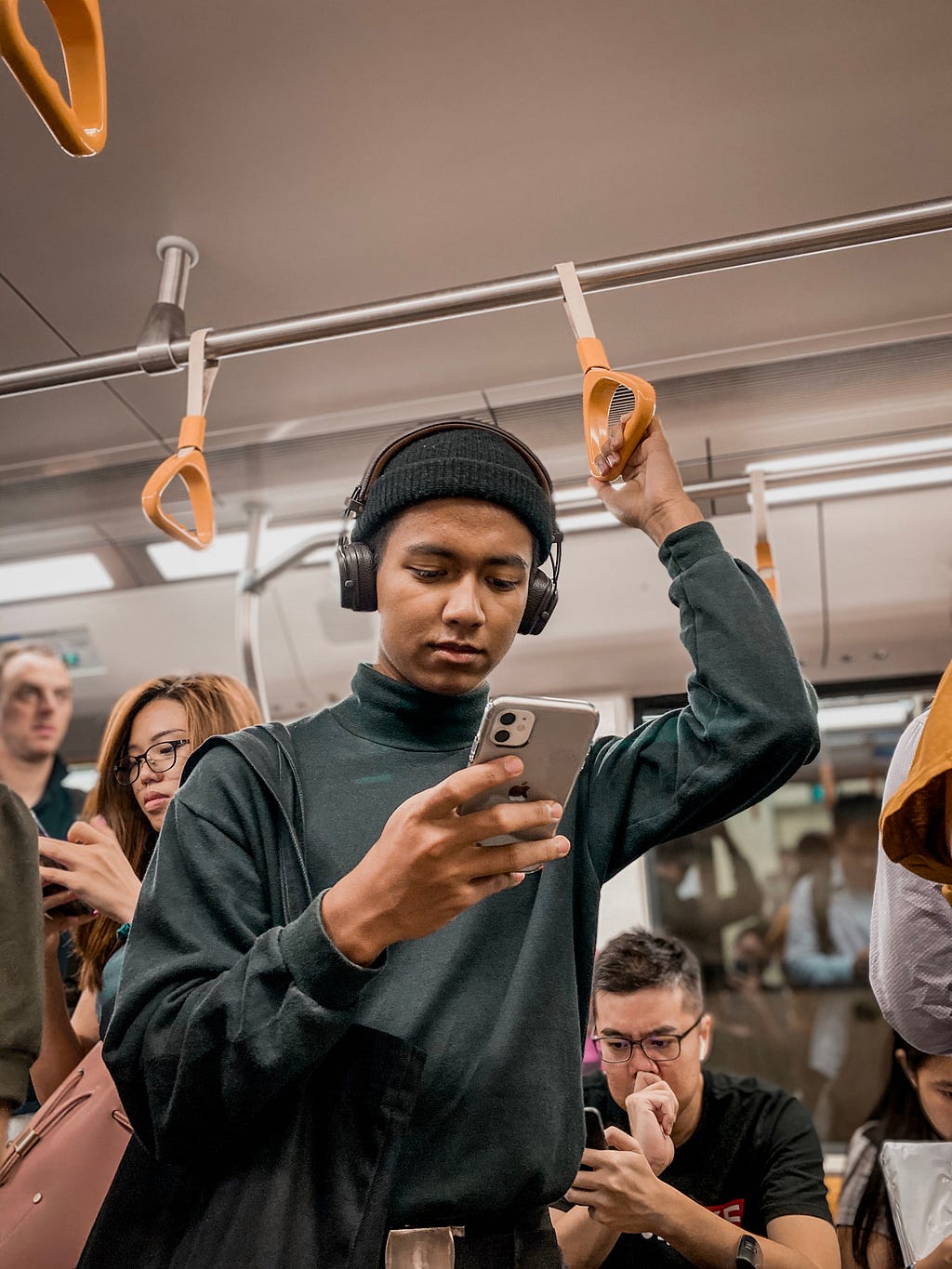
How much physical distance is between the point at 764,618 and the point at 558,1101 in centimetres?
59

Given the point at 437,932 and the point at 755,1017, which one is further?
the point at 755,1017

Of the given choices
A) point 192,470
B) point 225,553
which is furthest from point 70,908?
point 225,553

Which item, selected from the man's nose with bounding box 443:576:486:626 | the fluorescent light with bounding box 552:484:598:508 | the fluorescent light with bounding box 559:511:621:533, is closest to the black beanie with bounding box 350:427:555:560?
the man's nose with bounding box 443:576:486:626

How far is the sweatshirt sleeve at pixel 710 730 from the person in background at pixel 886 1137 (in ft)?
4.80

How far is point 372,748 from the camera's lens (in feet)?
4.49

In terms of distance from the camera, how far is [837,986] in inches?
→ 304

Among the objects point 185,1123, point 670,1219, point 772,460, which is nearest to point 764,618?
point 185,1123

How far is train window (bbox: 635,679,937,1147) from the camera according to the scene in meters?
7.04

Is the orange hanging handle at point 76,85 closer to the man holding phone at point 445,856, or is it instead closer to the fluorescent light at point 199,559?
the man holding phone at point 445,856

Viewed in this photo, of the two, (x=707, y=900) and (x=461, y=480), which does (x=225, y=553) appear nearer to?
(x=461, y=480)

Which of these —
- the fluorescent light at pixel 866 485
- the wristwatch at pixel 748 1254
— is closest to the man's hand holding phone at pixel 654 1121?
the wristwatch at pixel 748 1254

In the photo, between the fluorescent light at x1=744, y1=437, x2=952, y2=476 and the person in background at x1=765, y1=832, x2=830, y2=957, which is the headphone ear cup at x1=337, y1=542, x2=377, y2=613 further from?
the person in background at x1=765, y1=832, x2=830, y2=957

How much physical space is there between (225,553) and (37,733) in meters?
0.86

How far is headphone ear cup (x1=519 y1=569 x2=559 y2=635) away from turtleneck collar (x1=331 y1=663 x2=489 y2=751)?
147 mm
